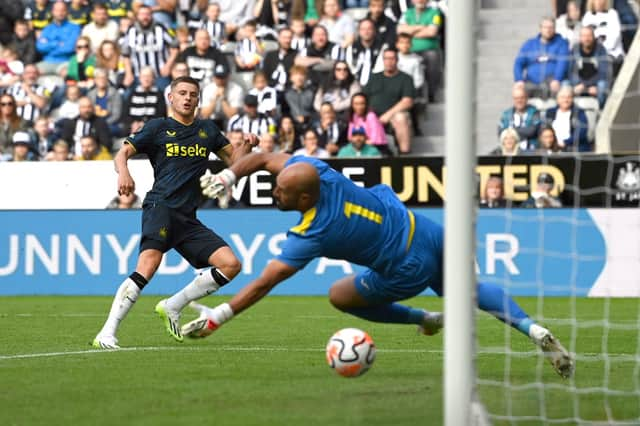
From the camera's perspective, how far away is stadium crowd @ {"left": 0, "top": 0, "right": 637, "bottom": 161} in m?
17.6

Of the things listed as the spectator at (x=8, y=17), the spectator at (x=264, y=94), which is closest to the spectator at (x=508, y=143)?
the spectator at (x=264, y=94)

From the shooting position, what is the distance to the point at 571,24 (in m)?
17.8

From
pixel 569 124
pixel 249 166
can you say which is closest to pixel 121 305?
pixel 249 166

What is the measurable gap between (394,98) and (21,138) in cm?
596

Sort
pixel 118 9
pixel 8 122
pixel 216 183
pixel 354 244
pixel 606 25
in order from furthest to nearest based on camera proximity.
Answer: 1. pixel 118 9
2. pixel 8 122
3. pixel 606 25
4. pixel 354 244
5. pixel 216 183

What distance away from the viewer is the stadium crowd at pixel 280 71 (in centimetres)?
1761

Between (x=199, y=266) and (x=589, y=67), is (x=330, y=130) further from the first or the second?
(x=199, y=266)

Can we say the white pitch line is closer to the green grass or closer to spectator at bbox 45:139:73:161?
the green grass

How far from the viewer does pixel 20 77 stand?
72.9 ft

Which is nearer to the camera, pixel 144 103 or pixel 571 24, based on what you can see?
pixel 571 24

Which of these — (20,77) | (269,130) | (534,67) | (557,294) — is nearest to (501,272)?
(557,294)

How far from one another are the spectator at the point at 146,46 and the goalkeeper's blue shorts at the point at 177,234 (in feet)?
35.6

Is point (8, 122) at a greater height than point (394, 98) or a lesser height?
lesser

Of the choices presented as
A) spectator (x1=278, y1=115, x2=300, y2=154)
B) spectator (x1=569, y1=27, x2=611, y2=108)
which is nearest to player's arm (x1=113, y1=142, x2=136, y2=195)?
spectator (x1=569, y1=27, x2=611, y2=108)
